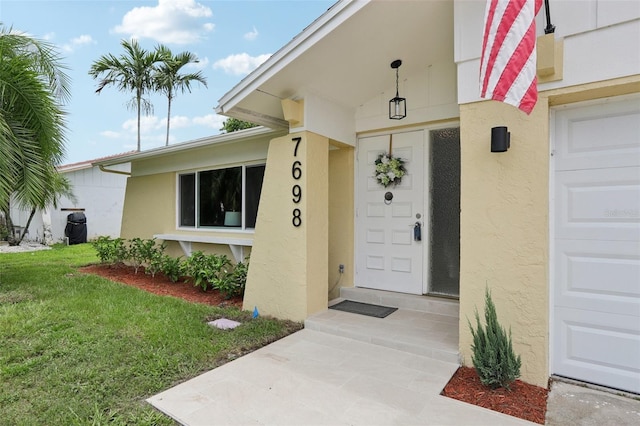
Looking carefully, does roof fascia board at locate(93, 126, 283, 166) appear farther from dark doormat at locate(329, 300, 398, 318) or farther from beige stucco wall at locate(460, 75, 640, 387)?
beige stucco wall at locate(460, 75, 640, 387)

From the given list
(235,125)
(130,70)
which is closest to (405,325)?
(130,70)

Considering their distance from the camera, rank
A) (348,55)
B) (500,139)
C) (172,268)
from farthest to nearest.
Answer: (172,268), (348,55), (500,139)

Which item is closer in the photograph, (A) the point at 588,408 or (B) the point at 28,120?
(A) the point at 588,408

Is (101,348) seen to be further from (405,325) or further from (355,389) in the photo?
(405,325)

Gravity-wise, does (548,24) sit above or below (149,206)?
above

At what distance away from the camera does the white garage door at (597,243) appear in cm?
291

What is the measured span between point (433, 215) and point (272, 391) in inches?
124

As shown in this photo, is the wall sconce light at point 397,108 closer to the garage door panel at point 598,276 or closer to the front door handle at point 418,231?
the front door handle at point 418,231

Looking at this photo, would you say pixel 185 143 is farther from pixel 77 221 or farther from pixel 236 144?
pixel 77 221

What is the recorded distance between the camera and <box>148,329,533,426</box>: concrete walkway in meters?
2.60

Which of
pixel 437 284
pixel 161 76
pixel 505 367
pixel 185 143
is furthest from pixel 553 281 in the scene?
pixel 161 76

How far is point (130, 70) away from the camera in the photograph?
13.9m

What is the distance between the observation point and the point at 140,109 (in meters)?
14.7

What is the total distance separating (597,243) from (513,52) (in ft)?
5.93
